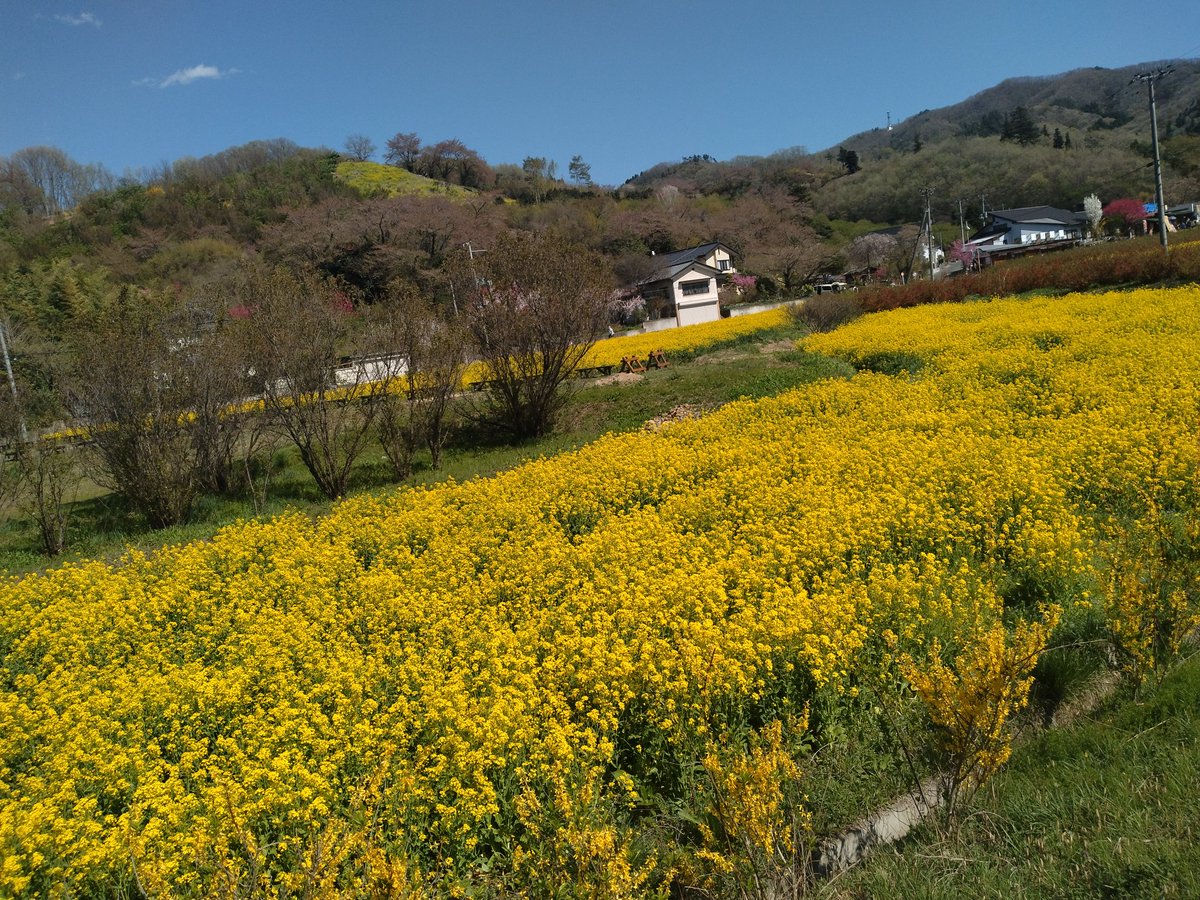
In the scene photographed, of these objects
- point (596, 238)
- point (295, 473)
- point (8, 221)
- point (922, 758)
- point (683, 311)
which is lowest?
point (922, 758)

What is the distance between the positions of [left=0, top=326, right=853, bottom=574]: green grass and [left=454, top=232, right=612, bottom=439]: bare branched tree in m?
0.95

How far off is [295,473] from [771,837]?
13319 mm

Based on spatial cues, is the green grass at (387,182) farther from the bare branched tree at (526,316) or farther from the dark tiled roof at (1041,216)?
the bare branched tree at (526,316)

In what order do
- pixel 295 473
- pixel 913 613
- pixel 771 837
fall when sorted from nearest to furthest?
pixel 771 837 < pixel 913 613 < pixel 295 473

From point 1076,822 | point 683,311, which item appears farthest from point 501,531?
point 683,311

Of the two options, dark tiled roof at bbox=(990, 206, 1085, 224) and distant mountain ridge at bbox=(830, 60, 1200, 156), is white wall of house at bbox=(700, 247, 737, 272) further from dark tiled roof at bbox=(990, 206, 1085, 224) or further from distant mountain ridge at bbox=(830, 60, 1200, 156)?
distant mountain ridge at bbox=(830, 60, 1200, 156)

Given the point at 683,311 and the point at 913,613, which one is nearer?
the point at 913,613

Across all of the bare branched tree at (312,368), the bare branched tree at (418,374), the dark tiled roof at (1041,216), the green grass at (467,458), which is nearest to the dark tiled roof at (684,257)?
the green grass at (467,458)

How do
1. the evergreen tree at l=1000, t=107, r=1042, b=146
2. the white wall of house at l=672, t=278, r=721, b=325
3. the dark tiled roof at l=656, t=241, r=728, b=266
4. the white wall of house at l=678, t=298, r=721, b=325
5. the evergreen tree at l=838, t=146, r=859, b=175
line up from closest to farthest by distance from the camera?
the white wall of house at l=678, t=298, r=721, b=325 < the white wall of house at l=672, t=278, r=721, b=325 < the dark tiled roof at l=656, t=241, r=728, b=266 < the evergreen tree at l=1000, t=107, r=1042, b=146 < the evergreen tree at l=838, t=146, r=859, b=175

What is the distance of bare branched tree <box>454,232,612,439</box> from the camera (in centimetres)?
1453

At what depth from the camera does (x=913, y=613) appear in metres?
4.92

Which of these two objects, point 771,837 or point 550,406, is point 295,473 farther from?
point 771,837

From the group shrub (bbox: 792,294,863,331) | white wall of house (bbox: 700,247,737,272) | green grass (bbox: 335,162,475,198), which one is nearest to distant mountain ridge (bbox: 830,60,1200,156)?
white wall of house (bbox: 700,247,737,272)

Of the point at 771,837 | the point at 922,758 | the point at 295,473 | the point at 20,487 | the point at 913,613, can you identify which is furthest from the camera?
the point at 295,473
